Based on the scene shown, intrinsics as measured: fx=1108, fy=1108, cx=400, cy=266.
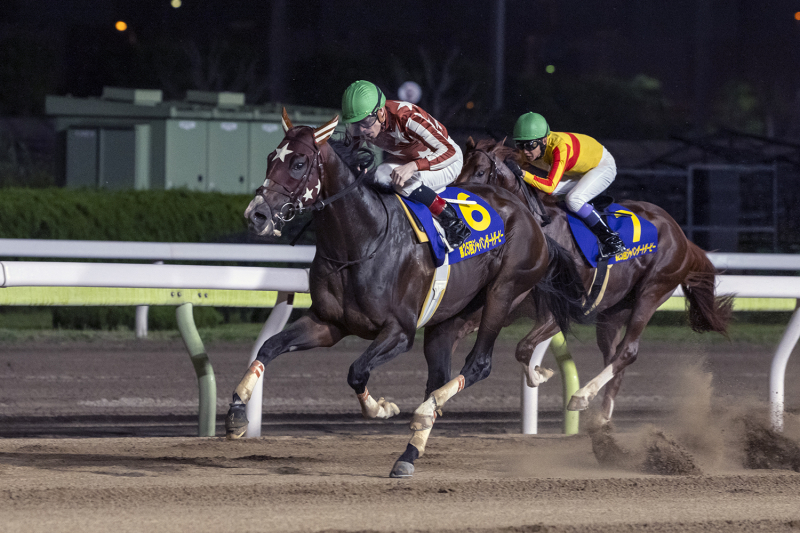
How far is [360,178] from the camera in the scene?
4.68 m

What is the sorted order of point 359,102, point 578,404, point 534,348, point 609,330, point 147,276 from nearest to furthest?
point 359,102 → point 147,276 → point 578,404 → point 534,348 → point 609,330

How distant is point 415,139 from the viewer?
16.5ft

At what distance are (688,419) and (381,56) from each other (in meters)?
15.5

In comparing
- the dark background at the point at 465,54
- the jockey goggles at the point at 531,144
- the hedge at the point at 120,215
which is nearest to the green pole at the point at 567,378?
the jockey goggles at the point at 531,144

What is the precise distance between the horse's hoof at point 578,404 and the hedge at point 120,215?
21.4ft

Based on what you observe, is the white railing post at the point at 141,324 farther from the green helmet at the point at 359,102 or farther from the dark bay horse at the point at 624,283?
the green helmet at the point at 359,102

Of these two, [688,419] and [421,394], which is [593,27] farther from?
[688,419]

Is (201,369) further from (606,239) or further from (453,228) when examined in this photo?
(606,239)

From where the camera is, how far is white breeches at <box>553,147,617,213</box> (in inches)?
234

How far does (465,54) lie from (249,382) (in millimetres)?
16641

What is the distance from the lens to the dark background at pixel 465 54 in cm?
1977

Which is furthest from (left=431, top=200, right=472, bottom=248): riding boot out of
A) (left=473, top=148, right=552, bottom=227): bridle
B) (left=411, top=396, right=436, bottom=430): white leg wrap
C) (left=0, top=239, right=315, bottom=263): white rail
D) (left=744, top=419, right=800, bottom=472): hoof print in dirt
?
(left=0, top=239, right=315, bottom=263): white rail

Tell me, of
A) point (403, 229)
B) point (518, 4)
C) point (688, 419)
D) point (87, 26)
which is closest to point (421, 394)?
point (688, 419)

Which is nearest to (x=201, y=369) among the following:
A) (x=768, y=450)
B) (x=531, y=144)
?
(x=531, y=144)
